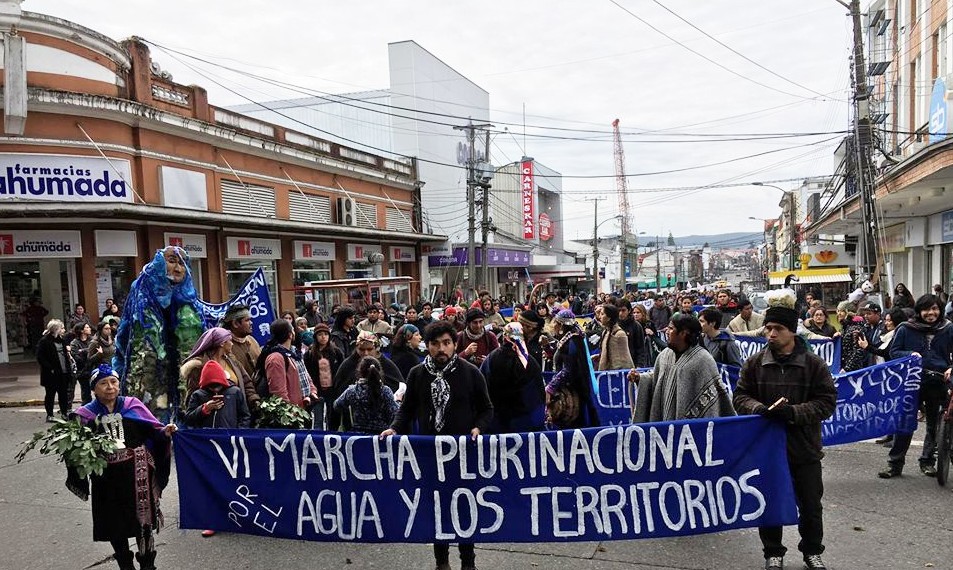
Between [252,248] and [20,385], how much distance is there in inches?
316

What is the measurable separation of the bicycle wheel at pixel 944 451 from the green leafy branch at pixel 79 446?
6.74 m

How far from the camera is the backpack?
5.70 meters

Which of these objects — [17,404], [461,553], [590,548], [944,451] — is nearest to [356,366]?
[461,553]

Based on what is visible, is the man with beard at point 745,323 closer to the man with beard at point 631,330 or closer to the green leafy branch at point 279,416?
the man with beard at point 631,330

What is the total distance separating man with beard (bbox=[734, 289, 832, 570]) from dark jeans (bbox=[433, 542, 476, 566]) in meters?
1.96

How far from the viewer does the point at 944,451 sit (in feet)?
18.7

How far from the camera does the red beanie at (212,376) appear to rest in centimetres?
497

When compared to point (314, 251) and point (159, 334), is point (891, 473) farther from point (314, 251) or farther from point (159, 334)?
point (314, 251)

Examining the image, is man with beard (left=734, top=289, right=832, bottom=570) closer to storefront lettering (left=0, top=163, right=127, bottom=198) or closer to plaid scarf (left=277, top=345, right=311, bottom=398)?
plaid scarf (left=277, top=345, right=311, bottom=398)

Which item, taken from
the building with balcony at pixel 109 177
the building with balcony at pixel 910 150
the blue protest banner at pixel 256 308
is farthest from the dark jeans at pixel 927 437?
the building with balcony at pixel 109 177

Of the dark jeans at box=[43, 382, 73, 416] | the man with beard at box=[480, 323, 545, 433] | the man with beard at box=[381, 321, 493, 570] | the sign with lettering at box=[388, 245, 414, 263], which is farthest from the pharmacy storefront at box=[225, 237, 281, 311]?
the man with beard at box=[381, 321, 493, 570]

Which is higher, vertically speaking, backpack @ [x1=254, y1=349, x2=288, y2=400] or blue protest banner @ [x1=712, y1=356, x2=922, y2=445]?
backpack @ [x1=254, y1=349, x2=288, y2=400]

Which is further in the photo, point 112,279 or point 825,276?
point 825,276

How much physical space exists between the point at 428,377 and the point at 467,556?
4.05 feet
